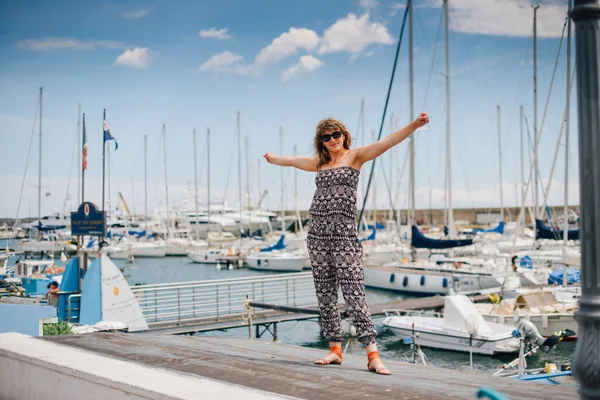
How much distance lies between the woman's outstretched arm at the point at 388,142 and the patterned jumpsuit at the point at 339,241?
126mm

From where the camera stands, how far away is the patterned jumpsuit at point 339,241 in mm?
4551

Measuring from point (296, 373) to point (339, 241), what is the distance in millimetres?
956

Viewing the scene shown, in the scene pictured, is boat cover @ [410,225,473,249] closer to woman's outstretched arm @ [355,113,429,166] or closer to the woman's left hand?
woman's outstretched arm @ [355,113,429,166]

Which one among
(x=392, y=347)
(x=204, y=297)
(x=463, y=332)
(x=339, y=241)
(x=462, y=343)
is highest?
(x=339, y=241)

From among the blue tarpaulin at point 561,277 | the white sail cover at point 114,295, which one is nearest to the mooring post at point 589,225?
the white sail cover at point 114,295

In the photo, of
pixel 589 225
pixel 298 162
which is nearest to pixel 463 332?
pixel 298 162

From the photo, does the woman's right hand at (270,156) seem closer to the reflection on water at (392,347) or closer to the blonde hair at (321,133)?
the blonde hair at (321,133)

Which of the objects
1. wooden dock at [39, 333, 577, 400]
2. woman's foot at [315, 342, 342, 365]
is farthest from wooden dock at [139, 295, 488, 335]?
woman's foot at [315, 342, 342, 365]

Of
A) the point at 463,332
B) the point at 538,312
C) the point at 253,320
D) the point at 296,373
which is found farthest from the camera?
the point at 538,312

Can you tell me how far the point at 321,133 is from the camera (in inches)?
188

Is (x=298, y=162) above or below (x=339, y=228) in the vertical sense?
above

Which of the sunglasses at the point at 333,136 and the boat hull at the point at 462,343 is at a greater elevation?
the sunglasses at the point at 333,136

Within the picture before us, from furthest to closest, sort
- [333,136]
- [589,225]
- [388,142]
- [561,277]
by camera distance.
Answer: [561,277] < [333,136] < [388,142] < [589,225]

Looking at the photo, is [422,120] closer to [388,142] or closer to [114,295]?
[388,142]
